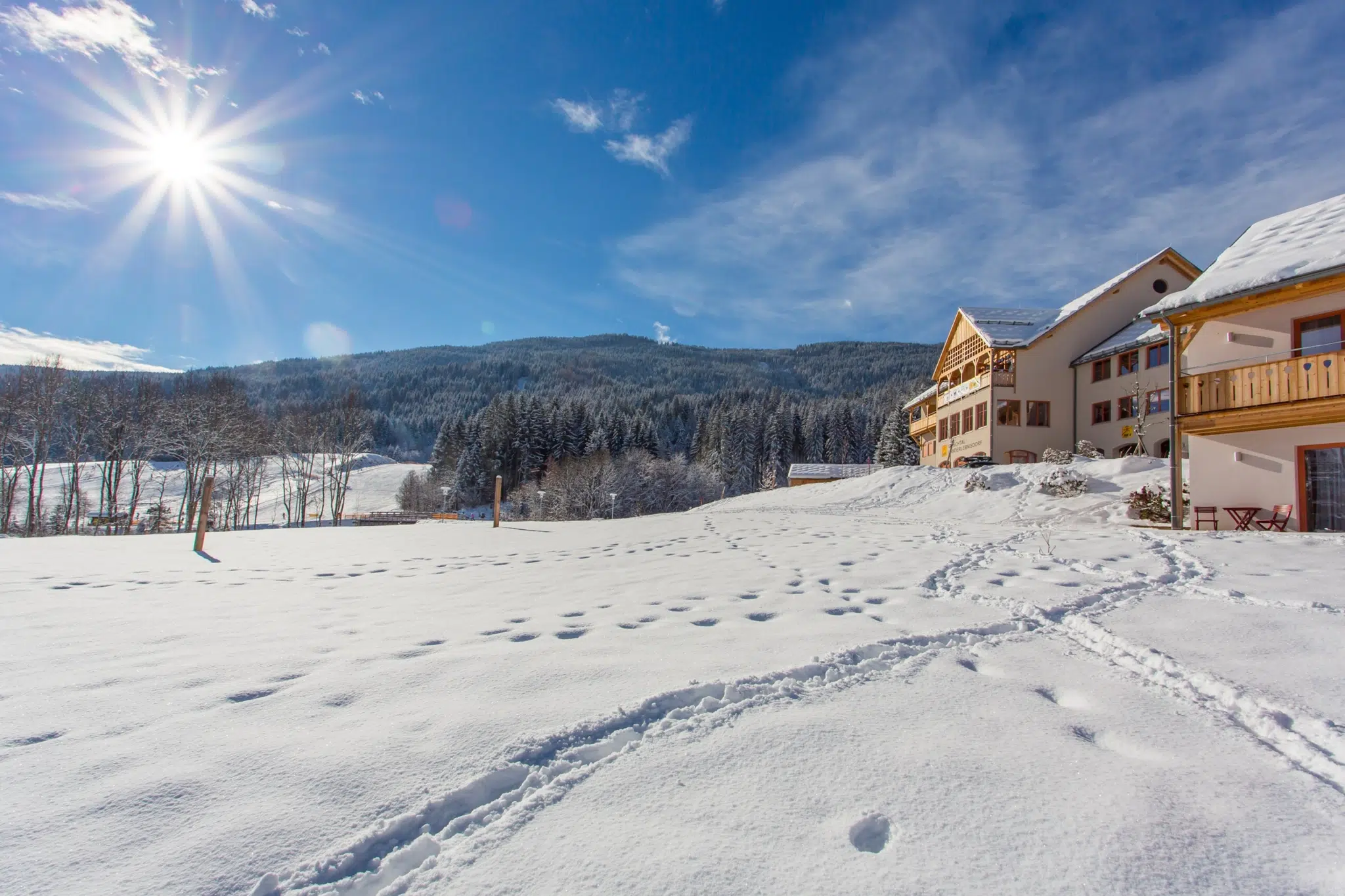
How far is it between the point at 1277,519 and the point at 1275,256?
5.43 m

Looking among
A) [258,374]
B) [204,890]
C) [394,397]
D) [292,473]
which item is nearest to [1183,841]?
[204,890]

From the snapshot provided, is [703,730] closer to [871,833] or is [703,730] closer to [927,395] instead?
[871,833]

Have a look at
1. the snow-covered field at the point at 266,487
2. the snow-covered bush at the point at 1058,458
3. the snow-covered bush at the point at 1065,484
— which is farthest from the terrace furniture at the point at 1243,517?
the snow-covered field at the point at 266,487

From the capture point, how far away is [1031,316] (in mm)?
27031

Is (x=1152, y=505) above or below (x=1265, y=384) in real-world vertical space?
below

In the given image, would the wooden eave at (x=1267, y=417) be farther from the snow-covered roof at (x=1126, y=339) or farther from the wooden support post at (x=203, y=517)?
the wooden support post at (x=203, y=517)

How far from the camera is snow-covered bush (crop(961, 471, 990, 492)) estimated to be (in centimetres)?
1758

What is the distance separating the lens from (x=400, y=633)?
389 centimetres

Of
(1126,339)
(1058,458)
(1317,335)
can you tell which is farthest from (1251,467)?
(1126,339)

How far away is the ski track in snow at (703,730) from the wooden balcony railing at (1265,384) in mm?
8373

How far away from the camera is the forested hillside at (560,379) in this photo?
328ft

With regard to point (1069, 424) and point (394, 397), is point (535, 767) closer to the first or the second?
point (1069, 424)

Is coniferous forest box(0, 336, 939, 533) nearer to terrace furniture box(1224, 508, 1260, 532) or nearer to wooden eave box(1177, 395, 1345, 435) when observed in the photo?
wooden eave box(1177, 395, 1345, 435)

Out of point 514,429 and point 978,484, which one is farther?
point 514,429
